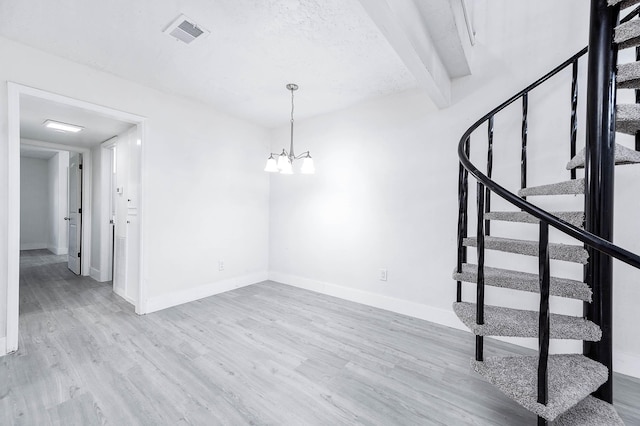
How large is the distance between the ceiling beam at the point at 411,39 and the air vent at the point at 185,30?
1.32 meters

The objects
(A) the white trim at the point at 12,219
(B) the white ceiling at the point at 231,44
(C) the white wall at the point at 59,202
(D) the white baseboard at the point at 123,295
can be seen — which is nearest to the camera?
(B) the white ceiling at the point at 231,44

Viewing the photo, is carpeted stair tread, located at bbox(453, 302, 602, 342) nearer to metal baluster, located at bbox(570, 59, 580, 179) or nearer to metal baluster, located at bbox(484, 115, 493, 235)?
metal baluster, located at bbox(484, 115, 493, 235)

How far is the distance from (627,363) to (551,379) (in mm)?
1334

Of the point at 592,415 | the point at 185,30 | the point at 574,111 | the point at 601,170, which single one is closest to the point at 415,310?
the point at 592,415

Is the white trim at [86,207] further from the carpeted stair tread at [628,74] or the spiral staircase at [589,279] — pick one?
the carpeted stair tread at [628,74]

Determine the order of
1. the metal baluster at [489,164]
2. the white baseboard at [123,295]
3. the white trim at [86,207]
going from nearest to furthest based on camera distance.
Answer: the metal baluster at [489,164] < the white baseboard at [123,295] < the white trim at [86,207]

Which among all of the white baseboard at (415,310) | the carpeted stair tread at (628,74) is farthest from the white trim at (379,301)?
the carpeted stair tread at (628,74)

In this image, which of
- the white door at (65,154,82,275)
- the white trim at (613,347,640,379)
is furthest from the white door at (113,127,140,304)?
the white trim at (613,347,640,379)

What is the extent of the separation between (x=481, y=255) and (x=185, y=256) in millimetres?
3166

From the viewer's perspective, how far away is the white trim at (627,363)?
1.87 m

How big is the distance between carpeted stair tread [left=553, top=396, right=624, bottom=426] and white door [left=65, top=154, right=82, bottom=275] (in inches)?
246

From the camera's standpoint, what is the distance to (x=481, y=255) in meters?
1.35

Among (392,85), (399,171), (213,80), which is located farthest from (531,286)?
(213,80)

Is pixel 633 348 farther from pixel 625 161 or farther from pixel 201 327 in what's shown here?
pixel 201 327
